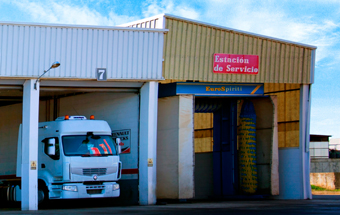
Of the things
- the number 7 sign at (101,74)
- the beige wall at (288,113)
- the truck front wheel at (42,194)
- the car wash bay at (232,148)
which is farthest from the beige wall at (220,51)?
the truck front wheel at (42,194)

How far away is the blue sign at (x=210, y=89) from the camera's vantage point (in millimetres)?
22359

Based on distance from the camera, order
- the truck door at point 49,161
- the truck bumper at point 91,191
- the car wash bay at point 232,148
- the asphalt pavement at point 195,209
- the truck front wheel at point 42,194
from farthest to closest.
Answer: the car wash bay at point 232,148 < the truck front wheel at point 42,194 < the truck door at point 49,161 < the truck bumper at point 91,191 < the asphalt pavement at point 195,209

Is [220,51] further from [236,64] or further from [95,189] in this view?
[95,189]

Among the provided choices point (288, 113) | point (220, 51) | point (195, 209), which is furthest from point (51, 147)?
point (288, 113)

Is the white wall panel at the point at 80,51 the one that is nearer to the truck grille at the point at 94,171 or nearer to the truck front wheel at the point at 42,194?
the truck grille at the point at 94,171

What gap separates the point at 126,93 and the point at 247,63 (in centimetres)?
549

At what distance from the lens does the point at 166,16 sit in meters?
21.2

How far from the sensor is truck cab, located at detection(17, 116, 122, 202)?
18.4m

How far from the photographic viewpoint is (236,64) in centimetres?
2259

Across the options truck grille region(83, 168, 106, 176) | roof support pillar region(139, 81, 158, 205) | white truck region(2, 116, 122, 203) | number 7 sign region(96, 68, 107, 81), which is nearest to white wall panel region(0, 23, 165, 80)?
number 7 sign region(96, 68, 107, 81)

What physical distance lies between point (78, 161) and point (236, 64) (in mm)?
8358

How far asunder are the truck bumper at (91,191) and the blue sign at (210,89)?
538 centimetres

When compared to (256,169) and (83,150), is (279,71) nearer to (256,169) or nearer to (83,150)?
(256,169)

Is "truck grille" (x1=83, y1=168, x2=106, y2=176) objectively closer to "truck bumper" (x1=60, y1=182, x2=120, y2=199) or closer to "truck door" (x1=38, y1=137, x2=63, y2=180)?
"truck bumper" (x1=60, y1=182, x2=120, y2=199)
